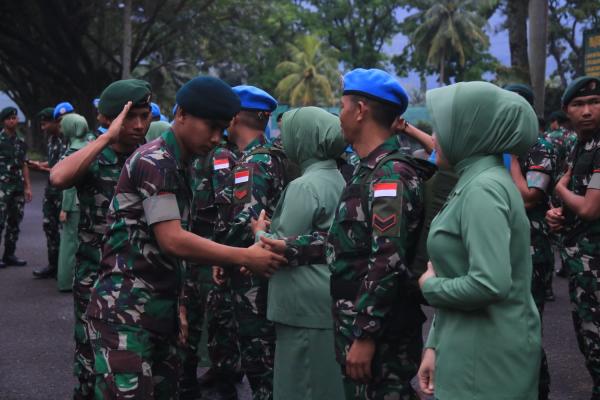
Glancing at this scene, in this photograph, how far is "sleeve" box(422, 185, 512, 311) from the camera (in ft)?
7.64

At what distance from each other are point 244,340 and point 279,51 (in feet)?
149

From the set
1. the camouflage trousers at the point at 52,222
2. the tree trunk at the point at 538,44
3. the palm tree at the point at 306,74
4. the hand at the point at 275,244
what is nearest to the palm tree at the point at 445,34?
the palm tree at the point at 306,74

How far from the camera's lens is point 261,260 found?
11.1 feet

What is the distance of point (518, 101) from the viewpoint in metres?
2.50

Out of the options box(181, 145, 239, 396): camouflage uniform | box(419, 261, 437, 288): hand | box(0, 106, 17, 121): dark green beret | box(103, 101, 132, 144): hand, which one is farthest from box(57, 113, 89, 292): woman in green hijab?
box(419, 261, 437, 288): hand

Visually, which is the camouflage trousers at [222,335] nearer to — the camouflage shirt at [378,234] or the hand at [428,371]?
the camouflage shirt at [378,234]

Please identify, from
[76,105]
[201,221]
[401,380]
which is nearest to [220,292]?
[201,221]

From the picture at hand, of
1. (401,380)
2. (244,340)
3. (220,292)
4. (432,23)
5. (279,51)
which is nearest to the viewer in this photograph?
(401,380)

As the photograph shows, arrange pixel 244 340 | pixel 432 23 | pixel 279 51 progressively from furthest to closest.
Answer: pixel 432 23 < pixel 279 51 < pixel 244 340

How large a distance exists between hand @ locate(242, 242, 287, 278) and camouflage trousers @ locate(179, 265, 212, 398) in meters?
1.90

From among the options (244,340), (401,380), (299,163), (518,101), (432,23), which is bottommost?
(244,340)

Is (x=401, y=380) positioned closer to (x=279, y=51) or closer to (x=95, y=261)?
(x=95, y=261)

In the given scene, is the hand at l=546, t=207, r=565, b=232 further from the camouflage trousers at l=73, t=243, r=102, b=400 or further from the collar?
the camouflage trousers at l=73, t=243, r=102, b=400

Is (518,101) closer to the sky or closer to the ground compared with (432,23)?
closer to the ground
